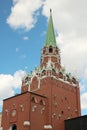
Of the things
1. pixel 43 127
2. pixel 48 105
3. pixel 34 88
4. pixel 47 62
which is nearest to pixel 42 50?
pixel 47 62

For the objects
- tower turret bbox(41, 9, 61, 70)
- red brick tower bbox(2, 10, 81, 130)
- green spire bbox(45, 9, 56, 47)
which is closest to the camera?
red brick tower bbox(2, 10, 81, 130)

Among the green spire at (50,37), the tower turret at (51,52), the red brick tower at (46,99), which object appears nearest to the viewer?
the red brick tower at (46,99)

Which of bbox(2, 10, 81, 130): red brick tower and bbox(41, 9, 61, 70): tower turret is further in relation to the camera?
bbox(41, 9, 61, 70): tower turret

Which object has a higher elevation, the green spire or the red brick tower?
the green spire

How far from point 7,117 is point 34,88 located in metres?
8.91

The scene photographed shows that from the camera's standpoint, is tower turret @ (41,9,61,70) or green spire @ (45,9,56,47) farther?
green spire @ (45,9,56,47)

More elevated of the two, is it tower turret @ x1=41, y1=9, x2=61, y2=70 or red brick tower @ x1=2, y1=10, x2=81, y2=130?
tower turret @ x1=41, y1=9, x2=61, y2=70

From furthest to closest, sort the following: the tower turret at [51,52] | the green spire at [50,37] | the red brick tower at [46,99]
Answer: the green spire at [50,37], the tower turret at [51,52], the red brick tower at [46,99]

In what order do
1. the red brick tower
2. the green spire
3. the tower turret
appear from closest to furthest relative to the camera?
the red brick tower, the tower turret, the green spire

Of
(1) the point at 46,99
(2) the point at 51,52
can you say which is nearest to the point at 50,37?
(2) the point at 51,52

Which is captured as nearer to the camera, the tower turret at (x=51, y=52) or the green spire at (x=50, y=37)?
the tower turret at (x=51, y=52)

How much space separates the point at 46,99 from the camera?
180 ft

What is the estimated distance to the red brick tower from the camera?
51.7 metres

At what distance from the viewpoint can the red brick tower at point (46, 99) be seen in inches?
2035
